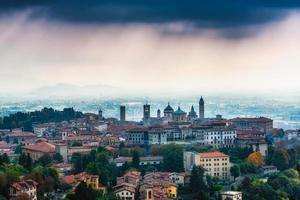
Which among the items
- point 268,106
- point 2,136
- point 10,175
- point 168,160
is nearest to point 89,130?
point 2,136

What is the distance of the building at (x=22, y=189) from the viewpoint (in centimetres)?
946

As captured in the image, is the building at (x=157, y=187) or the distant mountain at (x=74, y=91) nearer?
the building at (x=157, y=187)

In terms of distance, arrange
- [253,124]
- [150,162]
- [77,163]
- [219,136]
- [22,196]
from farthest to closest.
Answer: [253,124] < [219,136] < [150,162] < [77,163] < [22,196]

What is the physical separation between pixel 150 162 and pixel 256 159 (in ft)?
6.52

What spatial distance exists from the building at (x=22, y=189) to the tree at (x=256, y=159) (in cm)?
563

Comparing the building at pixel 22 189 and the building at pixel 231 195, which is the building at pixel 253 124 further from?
the building at pixel 22 189

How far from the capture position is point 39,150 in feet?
50.8

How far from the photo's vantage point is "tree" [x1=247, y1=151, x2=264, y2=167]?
1448 centimetres

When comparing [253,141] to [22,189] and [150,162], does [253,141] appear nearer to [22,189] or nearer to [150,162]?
[150,162]

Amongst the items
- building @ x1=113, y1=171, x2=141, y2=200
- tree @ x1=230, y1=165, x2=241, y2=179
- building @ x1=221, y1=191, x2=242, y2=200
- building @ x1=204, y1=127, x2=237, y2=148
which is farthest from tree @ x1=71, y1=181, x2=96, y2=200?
building @ x1=204, y1=127, x2=237, y2=148

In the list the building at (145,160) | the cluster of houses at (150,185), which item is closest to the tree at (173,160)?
the building at (145,160)

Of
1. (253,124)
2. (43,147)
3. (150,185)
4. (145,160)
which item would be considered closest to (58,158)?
(43,147)

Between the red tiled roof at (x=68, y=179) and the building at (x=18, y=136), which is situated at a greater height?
the building at (x=18, y=136)

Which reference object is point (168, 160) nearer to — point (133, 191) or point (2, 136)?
point (133, 191)
